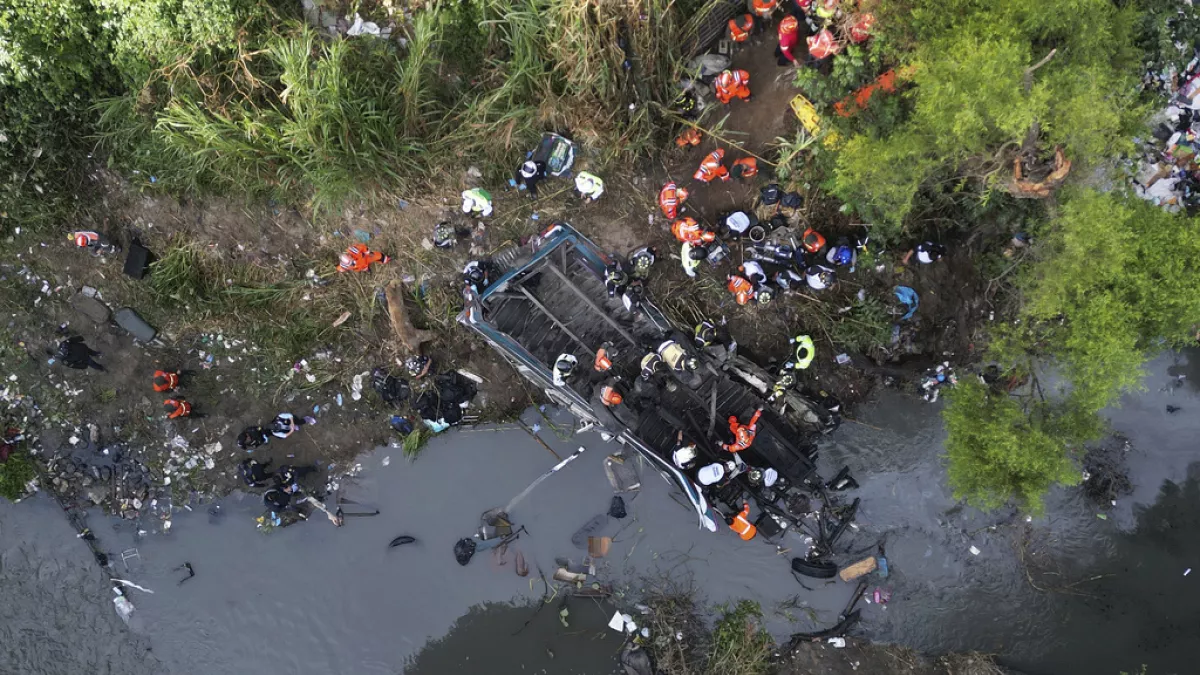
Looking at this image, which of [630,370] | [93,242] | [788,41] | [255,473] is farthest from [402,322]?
[788,41]

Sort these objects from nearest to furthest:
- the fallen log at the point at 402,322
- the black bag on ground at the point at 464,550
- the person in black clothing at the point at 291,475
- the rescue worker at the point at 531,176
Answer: the rescue worker at the point at 531,176
the fallen log at the point at 402,322
the person in black clothing at the point at 291,475
the black bag on ground at the point at 464,550

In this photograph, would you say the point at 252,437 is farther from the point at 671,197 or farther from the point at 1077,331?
the point at 1077,331

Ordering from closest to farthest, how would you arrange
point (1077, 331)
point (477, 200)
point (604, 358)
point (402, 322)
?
point (1077, 331) → point (604, 358) → point (477, 200) → point (402, 322)

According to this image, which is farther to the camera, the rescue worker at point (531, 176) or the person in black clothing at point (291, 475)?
the person in black clothing at point (291, 475)

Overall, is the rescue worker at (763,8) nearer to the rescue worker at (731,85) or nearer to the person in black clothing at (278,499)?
the rescue worker at (731,85)

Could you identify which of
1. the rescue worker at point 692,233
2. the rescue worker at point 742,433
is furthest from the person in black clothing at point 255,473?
the rescue worker at point 692,233

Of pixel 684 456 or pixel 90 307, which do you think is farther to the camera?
pixel 90 307
